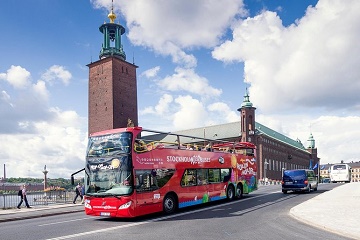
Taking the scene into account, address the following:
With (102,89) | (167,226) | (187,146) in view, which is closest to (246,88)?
(102,89)

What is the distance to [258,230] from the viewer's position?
10.8m

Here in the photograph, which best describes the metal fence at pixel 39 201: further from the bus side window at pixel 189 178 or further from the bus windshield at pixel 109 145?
the bus side window at pixel 189 178

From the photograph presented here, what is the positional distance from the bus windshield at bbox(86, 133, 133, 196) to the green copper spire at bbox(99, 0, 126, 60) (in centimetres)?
5850

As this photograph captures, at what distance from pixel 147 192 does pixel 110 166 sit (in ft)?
6.01

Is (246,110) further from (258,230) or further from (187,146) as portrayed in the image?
(258,230)

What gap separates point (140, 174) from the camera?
13977 mm

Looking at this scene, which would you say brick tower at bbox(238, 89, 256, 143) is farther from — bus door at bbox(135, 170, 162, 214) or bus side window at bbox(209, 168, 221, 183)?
bus door at bbox(135, 170, 162, 214)

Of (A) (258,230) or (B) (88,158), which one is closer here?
(A) (258,230)

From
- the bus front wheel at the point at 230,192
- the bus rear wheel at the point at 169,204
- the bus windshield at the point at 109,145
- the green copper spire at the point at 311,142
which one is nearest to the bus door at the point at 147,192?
the bus rear wheel at the point at 169,204

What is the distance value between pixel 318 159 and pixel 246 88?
207 ft

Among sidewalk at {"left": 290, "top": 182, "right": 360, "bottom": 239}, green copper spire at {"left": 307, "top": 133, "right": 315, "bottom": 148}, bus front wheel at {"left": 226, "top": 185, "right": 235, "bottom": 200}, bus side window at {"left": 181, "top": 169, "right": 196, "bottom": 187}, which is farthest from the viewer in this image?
green copper spire at {"left": 307, "top": 133, "right": 315, "bottom": 148}

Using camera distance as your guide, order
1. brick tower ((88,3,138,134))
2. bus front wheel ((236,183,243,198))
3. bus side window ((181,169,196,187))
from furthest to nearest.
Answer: brick tower ((88,3,138,134)) < bus front wheel ((236,183,243,198)) < bus side window ((181,169,196,187))

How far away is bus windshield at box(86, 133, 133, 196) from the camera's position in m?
13.5

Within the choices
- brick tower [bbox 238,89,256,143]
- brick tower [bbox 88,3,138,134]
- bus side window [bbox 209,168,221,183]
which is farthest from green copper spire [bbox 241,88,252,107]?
bus side window [bbox 209,168,221,183]
